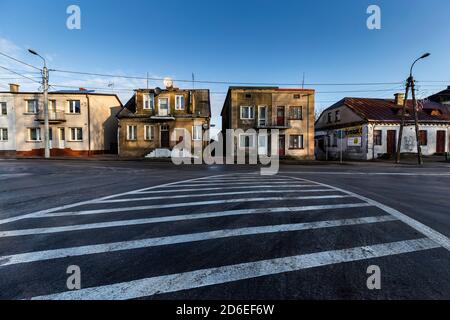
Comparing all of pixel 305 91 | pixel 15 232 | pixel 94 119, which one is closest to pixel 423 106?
pixel 305 91

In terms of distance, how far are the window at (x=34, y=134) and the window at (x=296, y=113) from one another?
3227 centimetres

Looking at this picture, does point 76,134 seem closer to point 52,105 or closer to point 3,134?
point 52,105

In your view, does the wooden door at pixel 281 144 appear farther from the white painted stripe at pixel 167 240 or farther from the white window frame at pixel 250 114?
the white painted stripe at pixel 167 240

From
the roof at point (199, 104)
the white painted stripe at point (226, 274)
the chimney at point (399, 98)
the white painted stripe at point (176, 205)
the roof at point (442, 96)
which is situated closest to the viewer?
the white painted stripe at point (226, 274)

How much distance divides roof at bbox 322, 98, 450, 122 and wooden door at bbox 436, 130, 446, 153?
5.45 feet

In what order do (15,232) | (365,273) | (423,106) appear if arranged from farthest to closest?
(423,106), (15,232), (365,273)

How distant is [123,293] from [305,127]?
92.4ft

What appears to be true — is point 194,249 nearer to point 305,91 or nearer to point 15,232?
point 15,232

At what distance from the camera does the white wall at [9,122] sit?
28.2 meters

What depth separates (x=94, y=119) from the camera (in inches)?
1134

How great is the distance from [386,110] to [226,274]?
36.2 metres

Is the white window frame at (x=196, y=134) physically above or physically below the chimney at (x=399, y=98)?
below

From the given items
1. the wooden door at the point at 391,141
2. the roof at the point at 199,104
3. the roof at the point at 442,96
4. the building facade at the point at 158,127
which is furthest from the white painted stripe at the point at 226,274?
the roof at the point at 442,96
